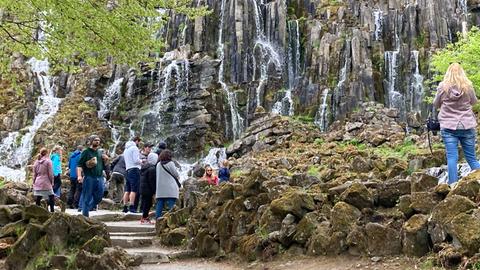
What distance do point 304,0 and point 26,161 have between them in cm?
2657

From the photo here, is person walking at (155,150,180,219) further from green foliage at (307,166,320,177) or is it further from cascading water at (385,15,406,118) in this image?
cascading water at (385,15,406,118)

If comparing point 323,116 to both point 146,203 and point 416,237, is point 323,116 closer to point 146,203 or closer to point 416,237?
point 146,203

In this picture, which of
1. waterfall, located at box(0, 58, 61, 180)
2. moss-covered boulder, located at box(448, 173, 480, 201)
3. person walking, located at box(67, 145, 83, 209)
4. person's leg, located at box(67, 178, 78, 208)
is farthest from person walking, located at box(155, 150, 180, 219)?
waterfall, located at box(0, 58, 61, 180)

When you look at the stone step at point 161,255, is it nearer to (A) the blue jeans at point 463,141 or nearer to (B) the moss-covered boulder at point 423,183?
(B) the moss-covered boulder at point 423,183

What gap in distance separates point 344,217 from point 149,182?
6458 mm

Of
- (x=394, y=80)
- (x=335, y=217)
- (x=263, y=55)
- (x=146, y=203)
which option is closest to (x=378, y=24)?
(x=394, y=80)

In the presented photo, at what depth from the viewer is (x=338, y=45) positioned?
38250 millimetres

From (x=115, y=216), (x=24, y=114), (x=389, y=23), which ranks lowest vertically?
(x=115, y=216)

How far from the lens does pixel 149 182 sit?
12281 millimetres

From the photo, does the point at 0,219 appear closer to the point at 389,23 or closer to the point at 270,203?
the point at 270,203

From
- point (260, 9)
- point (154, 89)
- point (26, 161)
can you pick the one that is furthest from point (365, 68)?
point (26, 161)

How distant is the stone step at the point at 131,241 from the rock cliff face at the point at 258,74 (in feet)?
72.2

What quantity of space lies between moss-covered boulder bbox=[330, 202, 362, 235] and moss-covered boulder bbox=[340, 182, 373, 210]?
162 mm

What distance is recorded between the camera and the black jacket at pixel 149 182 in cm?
1222
